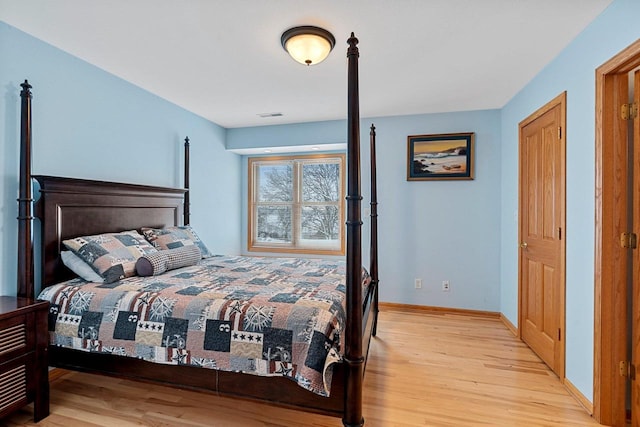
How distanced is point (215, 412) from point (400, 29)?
8.88ft

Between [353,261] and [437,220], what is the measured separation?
2658 millimetres

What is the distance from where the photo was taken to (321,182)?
15.7ft

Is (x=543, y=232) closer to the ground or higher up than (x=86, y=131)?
closer to the ground

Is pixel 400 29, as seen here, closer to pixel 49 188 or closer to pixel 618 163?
pixel 618 163

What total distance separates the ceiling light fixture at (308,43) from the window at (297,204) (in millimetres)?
2486

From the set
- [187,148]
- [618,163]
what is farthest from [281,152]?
[618,163]

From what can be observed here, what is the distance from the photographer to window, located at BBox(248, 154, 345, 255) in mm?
4707

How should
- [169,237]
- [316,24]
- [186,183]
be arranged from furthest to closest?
[186,183], [169,237], [316,24]

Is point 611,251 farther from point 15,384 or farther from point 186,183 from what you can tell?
point 186,183

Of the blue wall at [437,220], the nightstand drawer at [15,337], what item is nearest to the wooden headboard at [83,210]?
the nightstand drawer at [15,337]

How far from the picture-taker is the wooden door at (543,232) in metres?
2.40

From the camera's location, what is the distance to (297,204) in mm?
4859

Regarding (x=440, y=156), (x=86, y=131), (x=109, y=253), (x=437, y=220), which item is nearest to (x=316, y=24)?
(x=86, y=131)

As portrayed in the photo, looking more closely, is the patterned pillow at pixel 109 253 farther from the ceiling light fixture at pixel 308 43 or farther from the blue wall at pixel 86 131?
the ceiling light fixture at pixel 308 43
